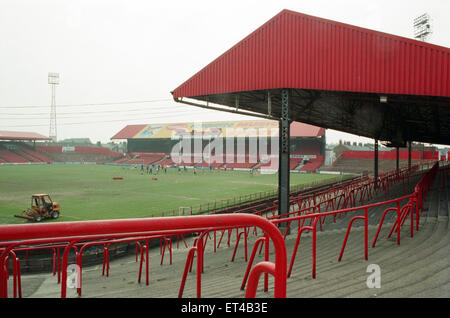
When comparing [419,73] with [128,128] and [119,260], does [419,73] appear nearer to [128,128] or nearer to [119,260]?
[119,260]

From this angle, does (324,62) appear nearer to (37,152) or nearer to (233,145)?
(233,145)

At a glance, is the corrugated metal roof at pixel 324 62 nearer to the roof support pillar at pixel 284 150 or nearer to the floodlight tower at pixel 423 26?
the roof support pillar at pixel 284 150

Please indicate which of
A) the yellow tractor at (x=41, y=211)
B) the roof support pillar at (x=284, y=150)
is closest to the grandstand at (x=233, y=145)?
the yellow tractor at (x=41, y=211)

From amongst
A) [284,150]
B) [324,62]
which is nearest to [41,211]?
[284,150]

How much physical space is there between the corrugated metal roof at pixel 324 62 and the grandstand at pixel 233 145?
4968 cm

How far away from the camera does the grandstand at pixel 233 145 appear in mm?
65062

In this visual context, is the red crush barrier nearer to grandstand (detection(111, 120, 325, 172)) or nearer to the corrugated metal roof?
the corrugated metal roof

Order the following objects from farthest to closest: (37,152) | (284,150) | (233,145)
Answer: (37,152) < (233,145) < (284,150)

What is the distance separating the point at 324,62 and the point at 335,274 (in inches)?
315

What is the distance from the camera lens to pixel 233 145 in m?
71.9

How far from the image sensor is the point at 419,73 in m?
9.84

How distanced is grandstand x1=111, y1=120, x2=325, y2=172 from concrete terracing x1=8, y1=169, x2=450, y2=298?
53368 millimetres

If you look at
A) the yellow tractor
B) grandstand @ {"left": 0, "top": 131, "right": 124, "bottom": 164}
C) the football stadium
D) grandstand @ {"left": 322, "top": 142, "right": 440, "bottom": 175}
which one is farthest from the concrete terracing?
grandstand @ {"left": 0, "top": 131, "right": 124, "bottom": 164}

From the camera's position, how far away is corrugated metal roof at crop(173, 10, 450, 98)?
9859mm
